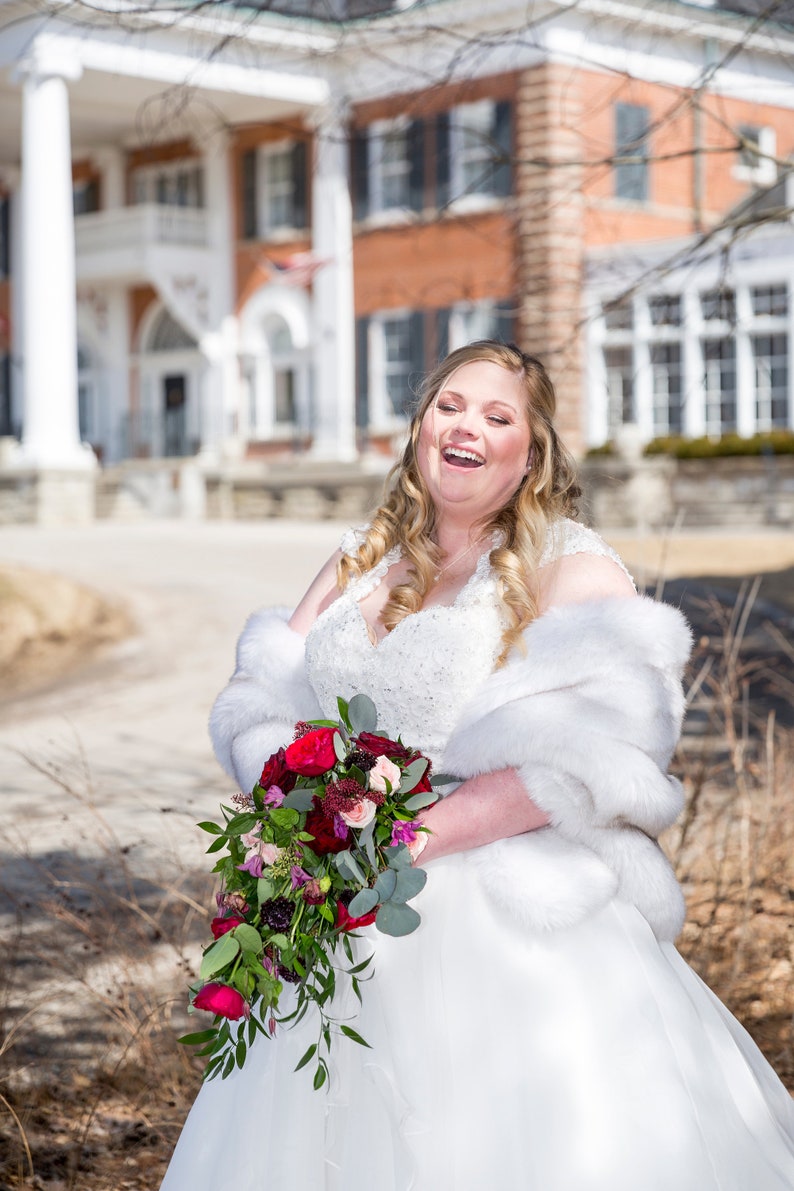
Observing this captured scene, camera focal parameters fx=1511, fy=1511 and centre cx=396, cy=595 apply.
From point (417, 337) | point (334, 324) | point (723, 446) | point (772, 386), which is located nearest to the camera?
point (723, 446)

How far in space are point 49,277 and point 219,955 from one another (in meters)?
24.0

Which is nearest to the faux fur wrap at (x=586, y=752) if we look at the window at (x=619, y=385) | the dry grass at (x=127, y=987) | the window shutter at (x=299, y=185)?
the dry grass at (x=127, y=987)

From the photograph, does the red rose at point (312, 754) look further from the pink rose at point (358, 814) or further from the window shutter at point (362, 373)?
the window shutter at point (362, 373)

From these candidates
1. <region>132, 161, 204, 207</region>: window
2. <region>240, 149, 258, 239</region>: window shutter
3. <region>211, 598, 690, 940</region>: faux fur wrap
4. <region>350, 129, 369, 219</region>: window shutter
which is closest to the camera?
<region>211, 598, 690, 940</region>: faux fur wrap

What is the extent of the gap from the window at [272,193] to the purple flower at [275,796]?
2570cm

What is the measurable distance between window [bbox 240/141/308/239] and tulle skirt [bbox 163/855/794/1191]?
84.2 feet

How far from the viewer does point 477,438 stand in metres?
2.56

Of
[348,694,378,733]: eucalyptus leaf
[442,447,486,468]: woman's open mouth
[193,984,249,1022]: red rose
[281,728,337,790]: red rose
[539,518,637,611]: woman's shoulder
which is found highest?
[442,447,486,468]: woman's open mouth

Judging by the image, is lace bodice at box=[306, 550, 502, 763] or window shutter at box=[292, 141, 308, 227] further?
window shutter at box=[292, 141, 308, 227]

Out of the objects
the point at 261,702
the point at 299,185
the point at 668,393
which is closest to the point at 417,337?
the point at 299,185

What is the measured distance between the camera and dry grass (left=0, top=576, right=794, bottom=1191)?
11.7ft

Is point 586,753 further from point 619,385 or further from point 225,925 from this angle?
point 619,385

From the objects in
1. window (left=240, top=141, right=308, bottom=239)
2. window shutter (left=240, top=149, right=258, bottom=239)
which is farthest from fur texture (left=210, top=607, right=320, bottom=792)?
window shutter (left=240, top=149, right=258, bottom=239)

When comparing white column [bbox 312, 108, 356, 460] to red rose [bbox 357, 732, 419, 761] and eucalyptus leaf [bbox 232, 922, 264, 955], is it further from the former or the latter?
eucalyptus leaf [bbox 232, 922, 264, 955]
